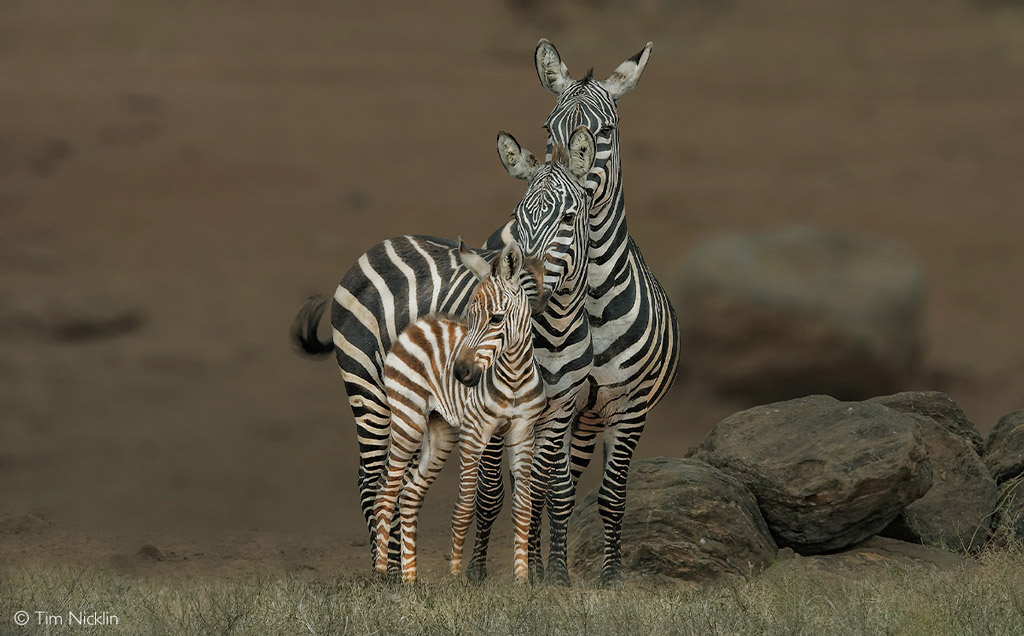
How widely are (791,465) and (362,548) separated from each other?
4.57m

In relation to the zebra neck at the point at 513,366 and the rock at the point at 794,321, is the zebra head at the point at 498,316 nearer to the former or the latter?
the zebra neck at the point at 513,366

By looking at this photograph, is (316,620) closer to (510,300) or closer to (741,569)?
(510,300)

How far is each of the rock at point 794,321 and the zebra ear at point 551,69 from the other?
304 inches

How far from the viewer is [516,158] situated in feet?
28.3

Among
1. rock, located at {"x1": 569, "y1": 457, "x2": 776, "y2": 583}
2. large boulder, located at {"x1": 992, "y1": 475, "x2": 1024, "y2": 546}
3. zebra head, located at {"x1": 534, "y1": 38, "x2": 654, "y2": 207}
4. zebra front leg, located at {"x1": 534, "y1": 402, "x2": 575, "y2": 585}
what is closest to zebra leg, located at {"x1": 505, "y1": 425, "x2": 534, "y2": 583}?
zebra front leg, located at {"x1": 534, "y1": 402, "x2": 575, "y2": 585}

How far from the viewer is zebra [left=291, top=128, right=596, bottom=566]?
816 centimetres

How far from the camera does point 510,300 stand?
314 inches

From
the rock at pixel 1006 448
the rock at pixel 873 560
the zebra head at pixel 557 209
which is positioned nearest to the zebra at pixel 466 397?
the zebra head at pixel 557 209

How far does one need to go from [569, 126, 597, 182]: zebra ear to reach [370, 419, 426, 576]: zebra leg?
73.0 inches

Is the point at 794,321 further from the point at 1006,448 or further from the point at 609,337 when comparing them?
the point at 609,337

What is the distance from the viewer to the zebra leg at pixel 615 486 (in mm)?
9078

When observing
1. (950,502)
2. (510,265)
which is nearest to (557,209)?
(510,265)

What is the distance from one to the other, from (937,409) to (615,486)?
13.1 ft

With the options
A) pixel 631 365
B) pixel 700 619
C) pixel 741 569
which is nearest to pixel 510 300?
pixel 631 365
